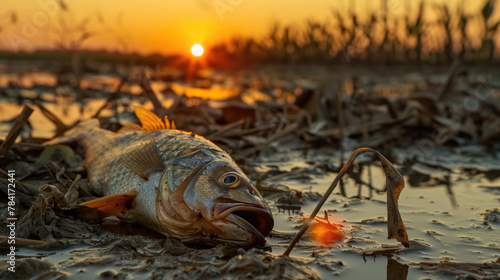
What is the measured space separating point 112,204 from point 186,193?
751 millimetres

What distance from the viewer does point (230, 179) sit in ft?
10.5

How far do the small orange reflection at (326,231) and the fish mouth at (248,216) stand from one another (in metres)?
0.46

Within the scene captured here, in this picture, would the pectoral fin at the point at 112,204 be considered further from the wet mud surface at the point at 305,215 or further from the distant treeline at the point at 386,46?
the distant treeline at the point at 386,46

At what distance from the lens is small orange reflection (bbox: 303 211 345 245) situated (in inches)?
138

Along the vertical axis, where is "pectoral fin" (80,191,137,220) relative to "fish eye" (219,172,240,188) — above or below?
below

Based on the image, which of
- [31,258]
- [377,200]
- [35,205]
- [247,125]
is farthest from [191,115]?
[31,258]

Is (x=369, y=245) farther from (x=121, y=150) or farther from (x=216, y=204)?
(x=121, y=150)

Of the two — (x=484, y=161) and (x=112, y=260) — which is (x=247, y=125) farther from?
(x=112, y=260)

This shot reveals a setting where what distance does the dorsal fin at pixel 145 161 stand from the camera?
361 centimetres

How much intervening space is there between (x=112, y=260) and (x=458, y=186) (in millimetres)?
3895

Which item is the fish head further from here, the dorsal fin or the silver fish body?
the dorsal fin

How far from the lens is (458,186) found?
5441 millimetres

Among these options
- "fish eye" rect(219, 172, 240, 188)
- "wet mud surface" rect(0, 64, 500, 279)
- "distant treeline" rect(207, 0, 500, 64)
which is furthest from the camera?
"distant treeline" rect(207, 0, 500, 64)

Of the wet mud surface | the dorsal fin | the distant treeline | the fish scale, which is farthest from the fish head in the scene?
the distant treeline
